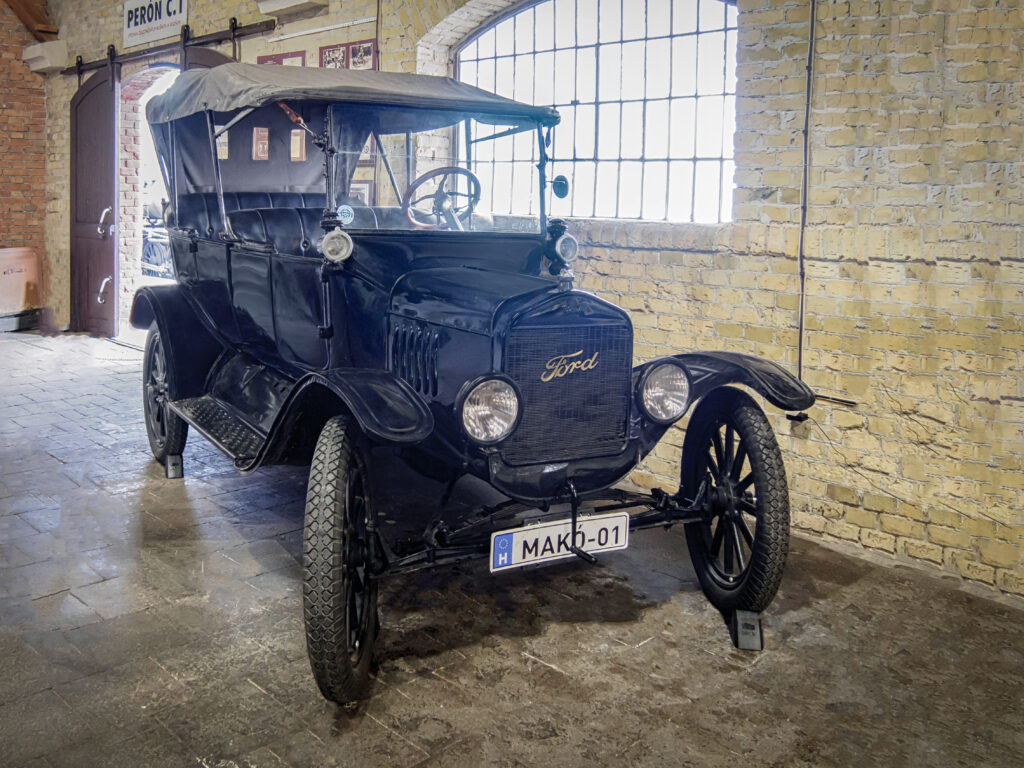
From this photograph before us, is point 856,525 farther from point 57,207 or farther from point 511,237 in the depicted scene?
point 57,207

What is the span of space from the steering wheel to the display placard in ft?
18.3

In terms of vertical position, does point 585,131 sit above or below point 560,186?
above

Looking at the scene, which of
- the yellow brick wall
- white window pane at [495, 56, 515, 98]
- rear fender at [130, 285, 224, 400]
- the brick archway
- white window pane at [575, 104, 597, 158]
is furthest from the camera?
the brick archway

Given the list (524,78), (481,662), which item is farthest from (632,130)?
(481,662)

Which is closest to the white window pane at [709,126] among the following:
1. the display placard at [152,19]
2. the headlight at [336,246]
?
the headlight at [336,246]

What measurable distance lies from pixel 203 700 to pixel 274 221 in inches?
93.8

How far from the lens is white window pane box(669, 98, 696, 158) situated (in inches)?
211

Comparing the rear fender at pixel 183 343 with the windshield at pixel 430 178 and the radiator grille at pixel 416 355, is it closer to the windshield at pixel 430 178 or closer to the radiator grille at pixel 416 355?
the windshield at pixel 430 178

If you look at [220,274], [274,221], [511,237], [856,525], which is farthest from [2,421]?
[856,525]

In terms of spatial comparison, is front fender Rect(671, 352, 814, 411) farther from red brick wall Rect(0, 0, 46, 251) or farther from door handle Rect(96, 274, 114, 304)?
red brick wall Rect(0, 0, 46, 251)

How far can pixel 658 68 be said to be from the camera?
5.50 m

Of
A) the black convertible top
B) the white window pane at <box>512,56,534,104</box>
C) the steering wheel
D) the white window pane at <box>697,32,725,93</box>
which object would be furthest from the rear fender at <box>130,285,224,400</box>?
the white window pane at <box>697,32,725,93</box>

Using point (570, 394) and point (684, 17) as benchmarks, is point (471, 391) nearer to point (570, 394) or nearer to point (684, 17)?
point (570, 394)

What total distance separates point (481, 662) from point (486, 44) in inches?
181
